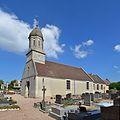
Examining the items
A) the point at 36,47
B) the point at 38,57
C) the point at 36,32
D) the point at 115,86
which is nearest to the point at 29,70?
the point at 38,57

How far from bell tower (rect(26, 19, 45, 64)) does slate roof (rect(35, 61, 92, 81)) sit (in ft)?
5.55

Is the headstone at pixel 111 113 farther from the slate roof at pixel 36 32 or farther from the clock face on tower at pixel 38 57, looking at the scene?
the slate roof at pixel 36 32

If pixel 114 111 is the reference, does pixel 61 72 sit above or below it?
above

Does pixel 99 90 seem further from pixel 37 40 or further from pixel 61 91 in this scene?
pixel 37 40

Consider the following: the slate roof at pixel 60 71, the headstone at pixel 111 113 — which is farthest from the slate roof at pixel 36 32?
the headstone at pixel 111 113

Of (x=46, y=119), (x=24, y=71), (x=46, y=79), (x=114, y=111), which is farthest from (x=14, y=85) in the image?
(x=114, y=111)

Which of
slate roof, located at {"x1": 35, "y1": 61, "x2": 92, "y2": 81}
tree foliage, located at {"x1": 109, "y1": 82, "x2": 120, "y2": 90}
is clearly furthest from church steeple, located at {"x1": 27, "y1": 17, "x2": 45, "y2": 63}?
tree foliage, located at {"x1": 109, "y1": 82, "x2": 120, "y2": 90}

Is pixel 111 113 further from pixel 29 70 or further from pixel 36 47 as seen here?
pixel 36 47

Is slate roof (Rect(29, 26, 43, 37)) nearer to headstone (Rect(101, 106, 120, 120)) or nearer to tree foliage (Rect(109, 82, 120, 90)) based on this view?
tree foliage (Rect(109, 82, 120, 90))

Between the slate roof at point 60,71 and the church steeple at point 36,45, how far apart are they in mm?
1720

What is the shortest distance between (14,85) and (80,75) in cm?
5578

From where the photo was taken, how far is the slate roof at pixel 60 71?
125 feet

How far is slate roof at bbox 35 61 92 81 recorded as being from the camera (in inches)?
1500

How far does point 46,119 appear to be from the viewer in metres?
14.3
